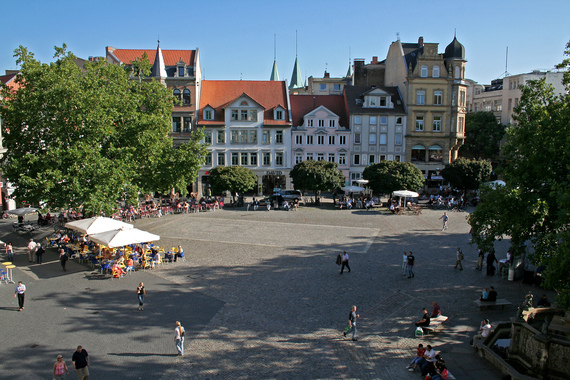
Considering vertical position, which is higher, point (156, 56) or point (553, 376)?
point (156, 56)

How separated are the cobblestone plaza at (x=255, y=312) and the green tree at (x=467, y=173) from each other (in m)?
23.4

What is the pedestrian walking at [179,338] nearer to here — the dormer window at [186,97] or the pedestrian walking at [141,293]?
the pedestrian walking at [141,293]

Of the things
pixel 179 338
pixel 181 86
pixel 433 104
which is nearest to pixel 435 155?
pixel 433 104

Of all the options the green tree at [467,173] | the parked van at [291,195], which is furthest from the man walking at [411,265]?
the green tree at [467,173]

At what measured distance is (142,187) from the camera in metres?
31.2

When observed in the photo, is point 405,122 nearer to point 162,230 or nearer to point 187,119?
point 187,119

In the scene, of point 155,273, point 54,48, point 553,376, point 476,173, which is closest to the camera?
point 553,376

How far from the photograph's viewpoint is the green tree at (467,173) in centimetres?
5203

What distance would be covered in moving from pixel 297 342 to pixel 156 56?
160 ft

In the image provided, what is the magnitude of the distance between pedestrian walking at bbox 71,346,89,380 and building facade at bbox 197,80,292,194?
4476 centimetres

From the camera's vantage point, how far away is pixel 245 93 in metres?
57.4

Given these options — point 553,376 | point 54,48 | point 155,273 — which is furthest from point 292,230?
point 553,376

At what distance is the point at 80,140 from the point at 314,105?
127 ft

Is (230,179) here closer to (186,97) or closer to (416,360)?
(186,97)
